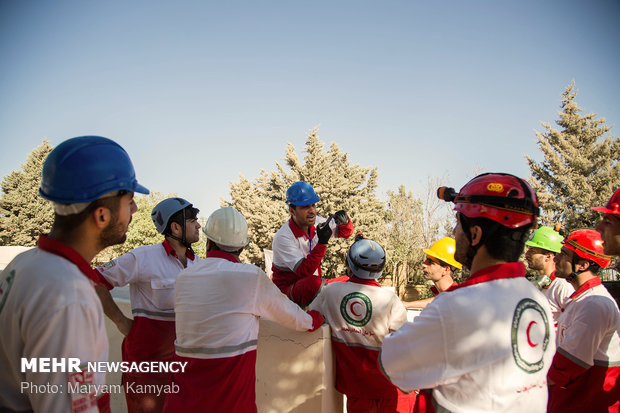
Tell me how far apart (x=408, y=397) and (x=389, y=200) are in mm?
26570

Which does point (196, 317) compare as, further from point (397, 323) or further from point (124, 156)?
point (397, 323)

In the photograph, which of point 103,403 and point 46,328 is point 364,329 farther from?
point 46,328

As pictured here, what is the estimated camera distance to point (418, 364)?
173 centimetres

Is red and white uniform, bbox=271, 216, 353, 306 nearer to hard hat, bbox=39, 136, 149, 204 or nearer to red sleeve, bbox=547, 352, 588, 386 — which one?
red sleeve, bbox=547, 352, 588, 386

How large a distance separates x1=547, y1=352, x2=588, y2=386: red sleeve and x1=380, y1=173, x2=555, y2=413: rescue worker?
159 cm

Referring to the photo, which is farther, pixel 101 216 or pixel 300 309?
pixel 300 309

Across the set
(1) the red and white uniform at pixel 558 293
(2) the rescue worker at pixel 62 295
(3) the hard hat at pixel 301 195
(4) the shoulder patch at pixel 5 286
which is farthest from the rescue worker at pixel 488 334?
(1) the red and white uniform at pixel 558 293

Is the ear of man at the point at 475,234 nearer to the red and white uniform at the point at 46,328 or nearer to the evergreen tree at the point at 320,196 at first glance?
the red and white uniform at the point at 46,328

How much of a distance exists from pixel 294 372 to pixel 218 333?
2.99 ft

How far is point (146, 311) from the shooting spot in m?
3.62

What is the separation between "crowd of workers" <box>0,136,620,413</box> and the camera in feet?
4.68

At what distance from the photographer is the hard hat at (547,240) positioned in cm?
505

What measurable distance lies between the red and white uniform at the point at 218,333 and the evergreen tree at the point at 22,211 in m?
34.2

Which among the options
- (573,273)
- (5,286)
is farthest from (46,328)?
(573,273)
